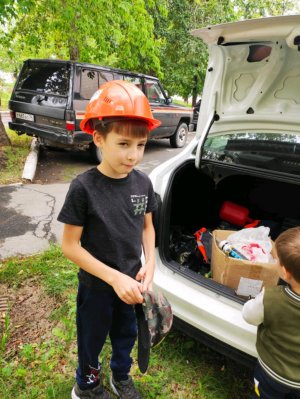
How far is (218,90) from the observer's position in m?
2.42

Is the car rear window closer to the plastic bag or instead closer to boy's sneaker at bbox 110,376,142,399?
the plastic bag

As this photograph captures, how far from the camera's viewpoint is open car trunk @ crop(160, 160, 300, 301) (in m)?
2.60

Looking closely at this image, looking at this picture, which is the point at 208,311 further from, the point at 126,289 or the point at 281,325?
the point at 126,289

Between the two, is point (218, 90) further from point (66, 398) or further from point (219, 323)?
point (66, 398)

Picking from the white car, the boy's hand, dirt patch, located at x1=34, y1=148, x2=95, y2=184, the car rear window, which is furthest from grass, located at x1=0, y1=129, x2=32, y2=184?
the boy's hand

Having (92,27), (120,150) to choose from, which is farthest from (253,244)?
(92,27)

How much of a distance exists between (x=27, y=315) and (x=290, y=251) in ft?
6.73

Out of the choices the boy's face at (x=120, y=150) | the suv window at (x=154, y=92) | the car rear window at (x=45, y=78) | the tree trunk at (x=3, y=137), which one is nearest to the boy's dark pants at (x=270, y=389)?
the boy's face at (x=120, y=150)

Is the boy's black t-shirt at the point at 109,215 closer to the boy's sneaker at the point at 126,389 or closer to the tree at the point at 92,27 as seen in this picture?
the boy's sneaker at the point at 126,389

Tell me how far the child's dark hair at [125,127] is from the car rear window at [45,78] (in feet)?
16.2

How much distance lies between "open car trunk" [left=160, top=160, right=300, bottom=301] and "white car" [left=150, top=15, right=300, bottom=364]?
10mm

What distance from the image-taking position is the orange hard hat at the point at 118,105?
1.26 m

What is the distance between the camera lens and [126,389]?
182 cm

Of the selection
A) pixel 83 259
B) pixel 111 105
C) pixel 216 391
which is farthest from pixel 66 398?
pixel 111 105
